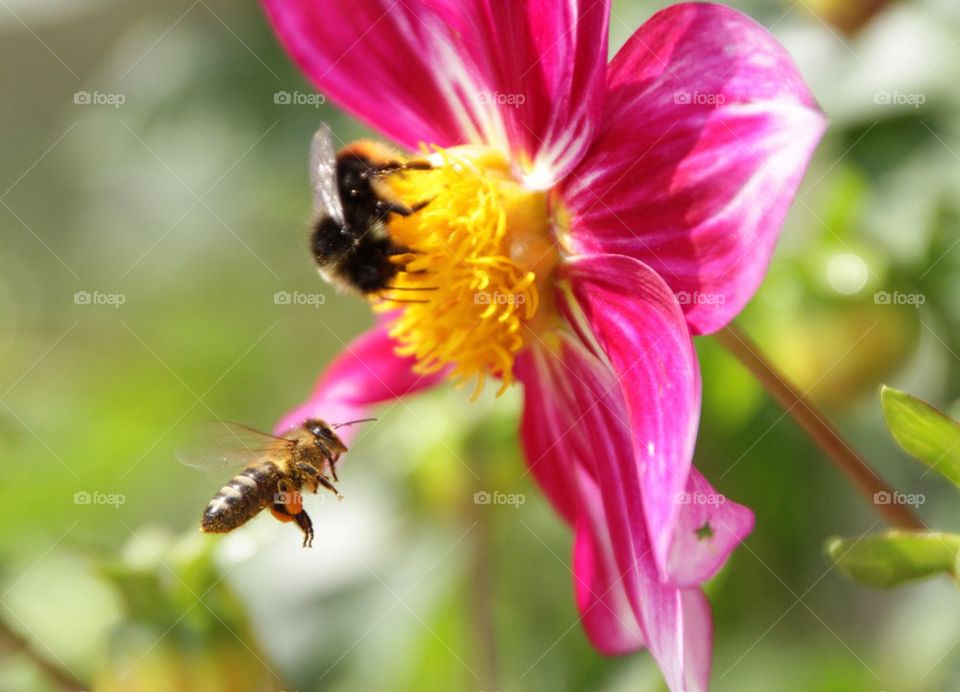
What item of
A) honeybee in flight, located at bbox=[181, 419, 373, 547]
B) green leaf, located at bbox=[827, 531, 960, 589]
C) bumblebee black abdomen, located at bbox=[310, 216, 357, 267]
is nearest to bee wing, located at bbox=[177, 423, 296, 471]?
honeybee in flight, located at bbox=[181, 419, 373, 547]

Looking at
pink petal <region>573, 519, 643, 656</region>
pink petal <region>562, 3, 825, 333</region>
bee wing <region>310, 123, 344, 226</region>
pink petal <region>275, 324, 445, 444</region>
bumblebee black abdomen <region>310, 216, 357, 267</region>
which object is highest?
bee wing <region>310, 123, 344, 226</region>

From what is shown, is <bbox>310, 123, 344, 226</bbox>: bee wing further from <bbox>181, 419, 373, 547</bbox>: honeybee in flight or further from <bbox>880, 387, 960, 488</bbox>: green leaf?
<bbox>880, 387, 960, 488</bbox>: green leaf

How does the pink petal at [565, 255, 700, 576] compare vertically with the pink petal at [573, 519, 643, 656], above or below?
above

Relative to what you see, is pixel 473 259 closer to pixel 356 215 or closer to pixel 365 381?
pixel 356 215

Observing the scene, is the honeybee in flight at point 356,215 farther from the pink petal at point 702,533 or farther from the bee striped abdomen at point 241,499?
the pink petal at point 702,533

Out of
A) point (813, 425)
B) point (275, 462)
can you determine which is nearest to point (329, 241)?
point (275, 462)

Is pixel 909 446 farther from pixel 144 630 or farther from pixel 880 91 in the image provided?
pixel 144 630

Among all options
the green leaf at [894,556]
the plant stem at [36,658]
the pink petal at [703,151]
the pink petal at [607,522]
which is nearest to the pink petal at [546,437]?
the pink petal at [607,522]
